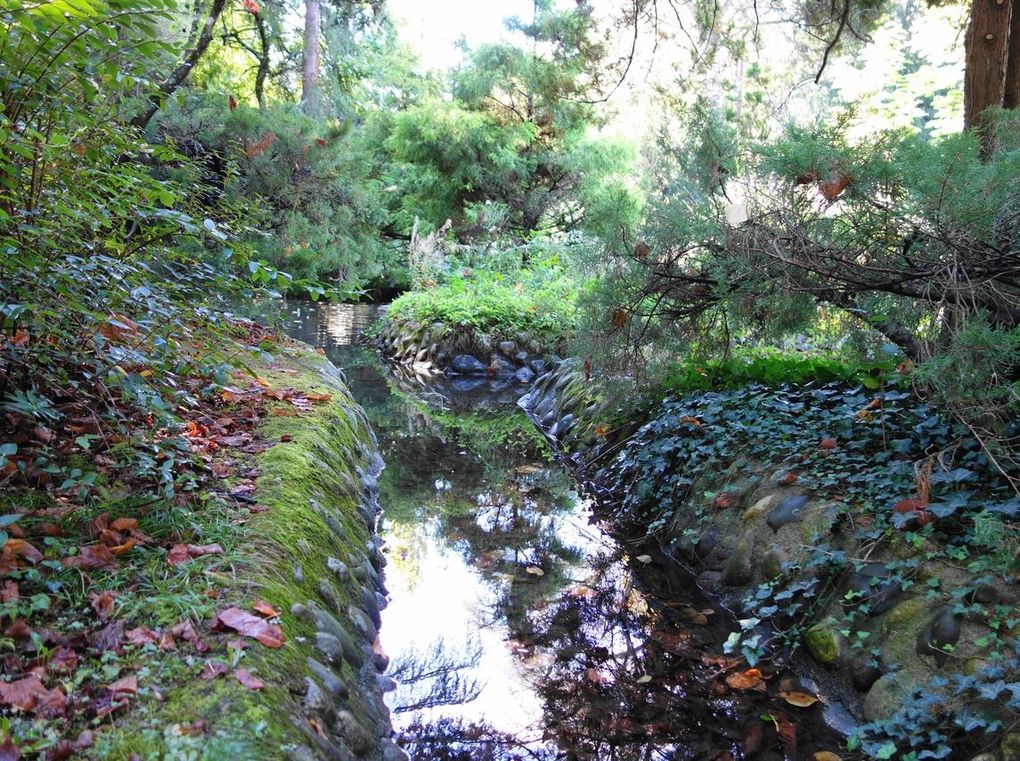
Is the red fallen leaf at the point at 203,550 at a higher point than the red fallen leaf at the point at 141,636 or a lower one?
higher

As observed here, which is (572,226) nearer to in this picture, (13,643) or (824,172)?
(824,172)

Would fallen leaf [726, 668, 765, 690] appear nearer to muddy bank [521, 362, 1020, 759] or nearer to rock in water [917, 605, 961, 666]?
muddy bank [521, 362, 1020, 759]

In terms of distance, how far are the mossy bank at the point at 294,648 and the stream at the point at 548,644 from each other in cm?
23

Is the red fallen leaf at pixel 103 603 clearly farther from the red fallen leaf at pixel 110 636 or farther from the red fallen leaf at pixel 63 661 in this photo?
the red fallen leaf at pixel 63 661

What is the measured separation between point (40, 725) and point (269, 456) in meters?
1.76

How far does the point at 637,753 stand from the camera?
8.13 ft

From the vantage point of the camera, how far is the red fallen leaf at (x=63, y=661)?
1607 mm

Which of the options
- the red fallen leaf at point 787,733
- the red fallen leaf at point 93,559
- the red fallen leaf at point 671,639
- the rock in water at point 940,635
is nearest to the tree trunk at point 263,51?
the red fallen leaf at point 93,559

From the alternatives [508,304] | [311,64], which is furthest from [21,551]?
[311,64]

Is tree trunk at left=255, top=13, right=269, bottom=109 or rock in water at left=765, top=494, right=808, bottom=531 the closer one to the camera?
rock in water at left=765, top=494, right=808, bottom=531

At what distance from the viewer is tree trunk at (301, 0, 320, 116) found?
966 cm

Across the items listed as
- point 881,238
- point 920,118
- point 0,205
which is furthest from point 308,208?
point 920,118

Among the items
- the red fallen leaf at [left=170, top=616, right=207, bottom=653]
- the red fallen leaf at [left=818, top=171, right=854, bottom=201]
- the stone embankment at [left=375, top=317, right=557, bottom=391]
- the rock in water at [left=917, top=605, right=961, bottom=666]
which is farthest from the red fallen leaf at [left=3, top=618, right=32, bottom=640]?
the stone embankment at [left=375, top=317, right=557, bottom=391]

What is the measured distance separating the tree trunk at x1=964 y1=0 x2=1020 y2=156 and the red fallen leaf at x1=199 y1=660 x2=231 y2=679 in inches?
187
